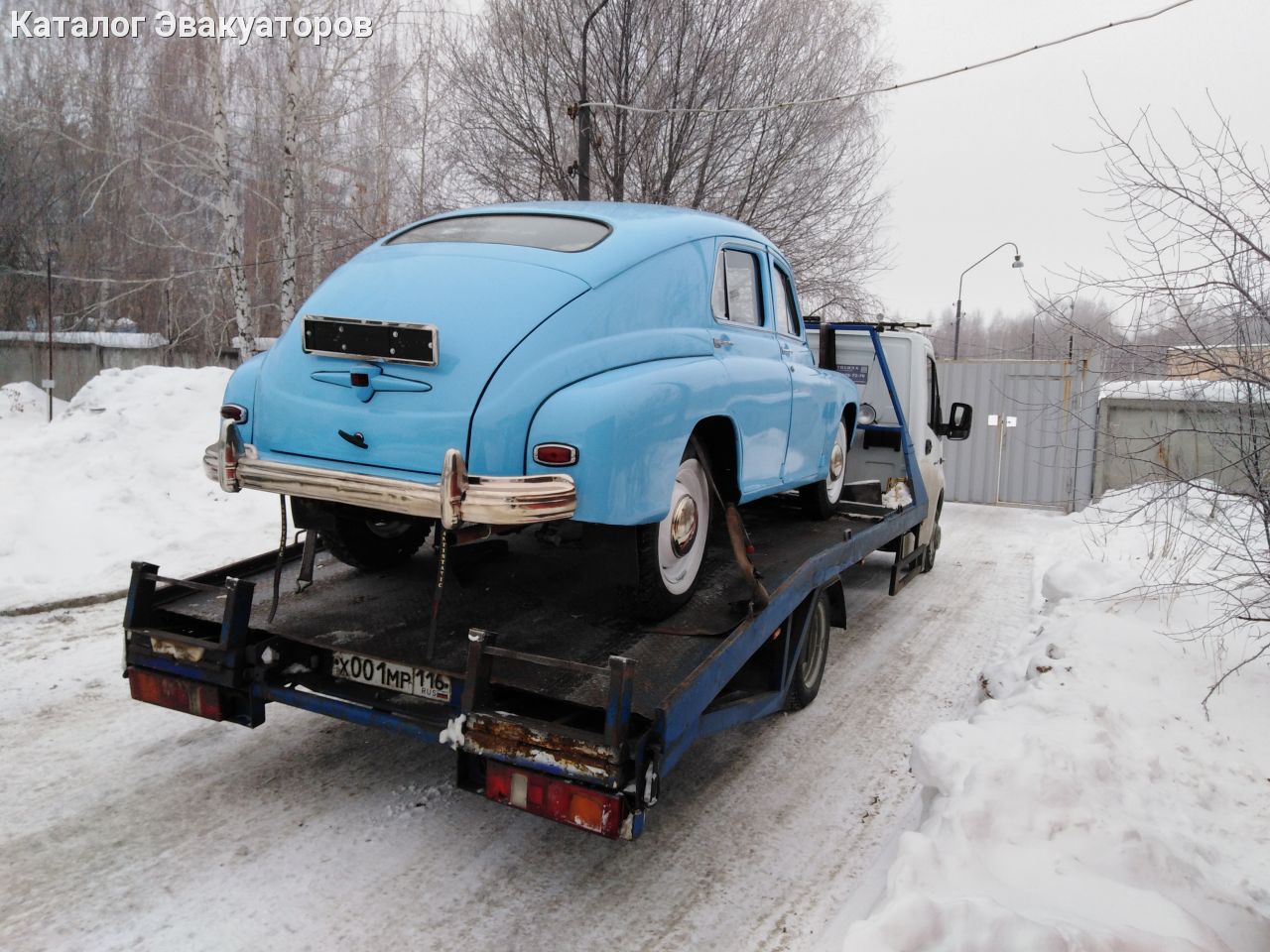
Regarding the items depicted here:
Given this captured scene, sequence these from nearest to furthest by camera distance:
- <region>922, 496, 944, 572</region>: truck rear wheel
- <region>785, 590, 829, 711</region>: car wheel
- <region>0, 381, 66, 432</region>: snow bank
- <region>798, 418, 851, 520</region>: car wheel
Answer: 1. <region>785, 590, 829, 711</region>: car wheel
2. <region>798, 418, 851, 520</region>: car wheel
3. <region>922, 496, 944, 572</region>: truck rear wheel
4. <region>0, 381, 66, 432</region>: snow bank

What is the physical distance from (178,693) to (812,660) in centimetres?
340

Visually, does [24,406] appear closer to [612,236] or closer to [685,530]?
[612,236]

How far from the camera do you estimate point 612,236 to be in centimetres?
413

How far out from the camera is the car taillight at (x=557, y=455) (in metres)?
3.36

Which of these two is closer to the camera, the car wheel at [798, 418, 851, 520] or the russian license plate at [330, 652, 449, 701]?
the russian license plate at [330, 652, 449, 701]

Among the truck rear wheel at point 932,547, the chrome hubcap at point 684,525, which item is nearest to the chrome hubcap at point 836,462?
the chrome hubcap at point 684,525

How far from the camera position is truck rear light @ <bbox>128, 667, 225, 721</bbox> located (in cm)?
372

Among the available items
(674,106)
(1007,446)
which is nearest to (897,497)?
(1007,446)

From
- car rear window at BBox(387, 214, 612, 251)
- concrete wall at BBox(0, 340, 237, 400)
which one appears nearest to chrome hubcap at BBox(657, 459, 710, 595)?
car rear window at BBox(387, 214, 612, 251)

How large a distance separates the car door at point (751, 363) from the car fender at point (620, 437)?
27.9 inches

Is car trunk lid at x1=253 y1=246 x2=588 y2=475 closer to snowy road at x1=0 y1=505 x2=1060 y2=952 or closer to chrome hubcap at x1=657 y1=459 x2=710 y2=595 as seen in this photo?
chrome hubcap at x1=657 y1=459 x2=710 y2=595

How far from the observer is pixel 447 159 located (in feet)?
56.0

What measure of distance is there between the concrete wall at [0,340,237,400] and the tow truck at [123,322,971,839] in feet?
65.6

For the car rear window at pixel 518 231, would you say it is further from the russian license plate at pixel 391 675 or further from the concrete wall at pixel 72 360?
the concrete wall at pixel 72 360
